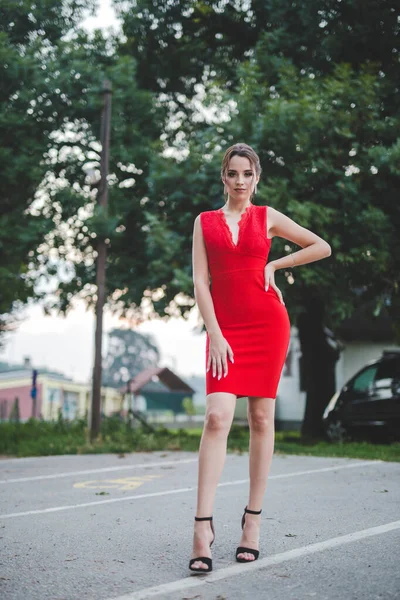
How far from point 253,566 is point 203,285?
→ 145 cm

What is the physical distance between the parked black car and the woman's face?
1042 cm

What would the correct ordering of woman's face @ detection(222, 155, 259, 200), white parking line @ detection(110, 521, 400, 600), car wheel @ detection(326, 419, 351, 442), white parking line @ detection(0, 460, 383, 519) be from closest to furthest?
white parking line @ detection(110, 521, 400, 600) → woman's face @ detection(222, 155, 259, 200) → white parking line @ detection(0, 460, 383, 519) → car wheel @ detection(326, 419, 351, 442)

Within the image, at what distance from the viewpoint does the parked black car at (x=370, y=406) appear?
1423 centimetres

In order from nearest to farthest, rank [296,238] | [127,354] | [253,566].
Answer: [253,566], [296,238], [127,354]

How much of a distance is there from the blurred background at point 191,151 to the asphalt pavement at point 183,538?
571 cm

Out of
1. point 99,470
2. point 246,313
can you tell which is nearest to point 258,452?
point 246,313

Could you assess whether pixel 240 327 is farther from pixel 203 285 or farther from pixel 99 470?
pixel 99 470

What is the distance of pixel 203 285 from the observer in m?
4.30

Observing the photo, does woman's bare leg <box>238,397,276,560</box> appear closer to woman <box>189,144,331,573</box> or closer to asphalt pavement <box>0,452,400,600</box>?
woman <box>189,144,331,573</box>

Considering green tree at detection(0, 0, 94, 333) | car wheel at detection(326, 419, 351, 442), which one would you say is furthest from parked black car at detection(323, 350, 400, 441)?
green tree at detection(0, 0, 94, 333)

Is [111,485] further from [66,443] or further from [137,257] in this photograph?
[137,257]

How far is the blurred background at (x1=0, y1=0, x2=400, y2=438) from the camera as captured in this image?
13719mm

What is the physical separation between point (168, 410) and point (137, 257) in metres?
40.7

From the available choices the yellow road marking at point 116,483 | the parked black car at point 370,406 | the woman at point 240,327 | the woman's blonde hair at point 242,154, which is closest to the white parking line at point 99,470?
the yellow road marking at point 116,483
